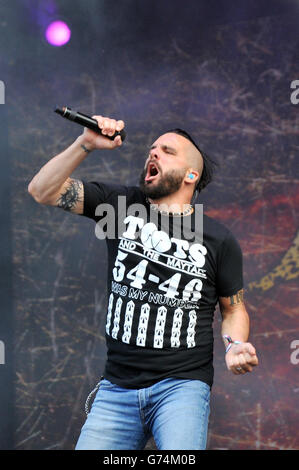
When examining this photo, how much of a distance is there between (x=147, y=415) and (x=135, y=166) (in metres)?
1.67

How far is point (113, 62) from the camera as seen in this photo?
338 cm

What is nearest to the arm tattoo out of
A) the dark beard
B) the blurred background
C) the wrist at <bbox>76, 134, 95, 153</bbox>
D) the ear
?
the wrist at <bbox>76, 134, 95, 153</bbox>

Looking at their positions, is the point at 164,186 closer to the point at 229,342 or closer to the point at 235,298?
the point at 235,298

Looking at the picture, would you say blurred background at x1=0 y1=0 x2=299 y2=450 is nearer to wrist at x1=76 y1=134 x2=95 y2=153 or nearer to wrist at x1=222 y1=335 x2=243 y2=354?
wrist at x1=222 y1=335 x2=243 y2=354

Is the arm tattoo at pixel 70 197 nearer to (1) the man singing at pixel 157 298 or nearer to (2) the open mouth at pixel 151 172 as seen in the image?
(1) the man singing at pixel 157 298

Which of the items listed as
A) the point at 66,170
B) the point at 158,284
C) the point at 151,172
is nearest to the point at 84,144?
the point at 66,170

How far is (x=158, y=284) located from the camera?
2.25 m

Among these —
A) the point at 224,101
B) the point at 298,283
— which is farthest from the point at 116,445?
the point at 224,101

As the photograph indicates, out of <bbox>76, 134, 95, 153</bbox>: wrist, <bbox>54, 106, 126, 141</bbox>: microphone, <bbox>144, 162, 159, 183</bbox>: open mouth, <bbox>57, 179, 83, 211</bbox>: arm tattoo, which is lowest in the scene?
<bbox>57, 179, 83, 211</bbox>: arm tattoo

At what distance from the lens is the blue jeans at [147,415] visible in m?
2.07

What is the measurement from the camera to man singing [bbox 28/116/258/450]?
214 cm

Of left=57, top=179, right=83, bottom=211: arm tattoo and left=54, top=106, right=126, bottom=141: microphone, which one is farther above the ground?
left=54, top=106, right=126, bottom=141: microphone

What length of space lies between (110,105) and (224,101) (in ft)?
2.35

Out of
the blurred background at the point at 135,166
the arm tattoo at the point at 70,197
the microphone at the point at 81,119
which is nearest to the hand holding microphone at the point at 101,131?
the microphone at the point at 81,119
